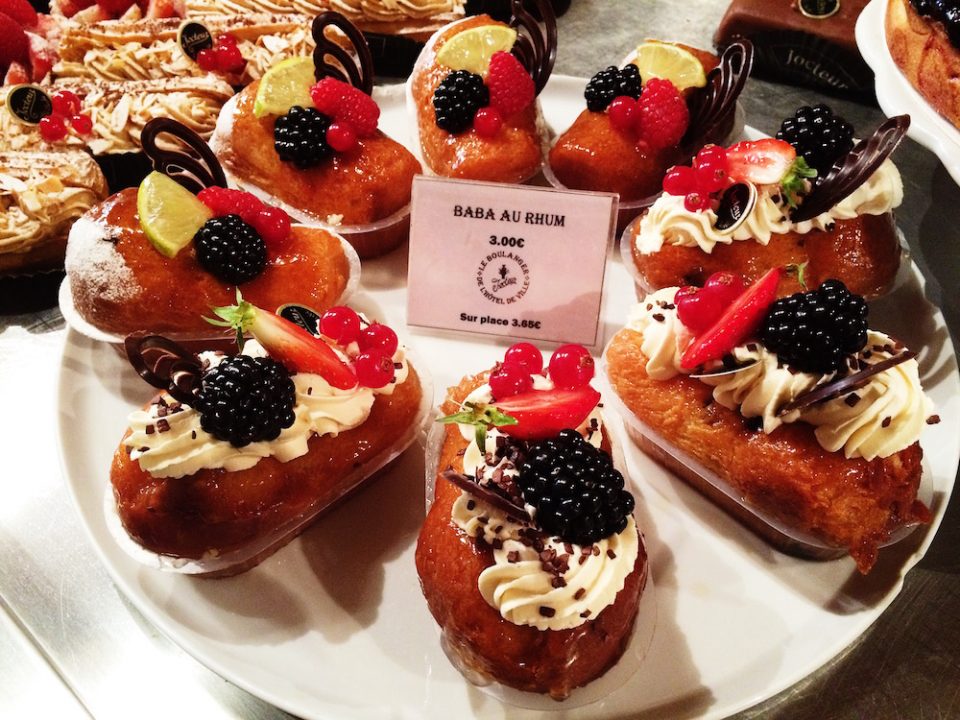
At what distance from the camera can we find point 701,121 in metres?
2.61

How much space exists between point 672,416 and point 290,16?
9.04ft

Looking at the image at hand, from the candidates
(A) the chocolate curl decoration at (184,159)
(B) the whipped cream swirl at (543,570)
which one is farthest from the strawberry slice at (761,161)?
(A) the chocolate curl decoration at (184,159)

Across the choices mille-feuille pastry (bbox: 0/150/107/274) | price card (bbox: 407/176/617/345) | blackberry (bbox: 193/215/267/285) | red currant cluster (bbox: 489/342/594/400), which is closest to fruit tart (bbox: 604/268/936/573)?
red currant cluster (bbox: 489/342/594/400)

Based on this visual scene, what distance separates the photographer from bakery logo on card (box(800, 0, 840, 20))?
10.7 feet

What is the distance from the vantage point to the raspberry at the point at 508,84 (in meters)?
2.66

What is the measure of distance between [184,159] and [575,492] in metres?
1.67

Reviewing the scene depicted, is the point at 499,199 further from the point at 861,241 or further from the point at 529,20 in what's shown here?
the point at 861,241

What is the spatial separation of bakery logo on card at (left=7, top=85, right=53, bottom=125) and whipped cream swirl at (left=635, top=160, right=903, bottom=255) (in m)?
2.51

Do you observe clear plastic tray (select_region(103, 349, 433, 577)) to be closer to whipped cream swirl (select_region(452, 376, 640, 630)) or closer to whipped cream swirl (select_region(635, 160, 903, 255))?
whipped cream swirl (select_region(452, 376, 640, 630))

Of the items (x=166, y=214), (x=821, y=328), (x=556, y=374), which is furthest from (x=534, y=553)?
(x=166, y=214)

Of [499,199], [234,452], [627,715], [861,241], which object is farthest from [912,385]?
[234,452]

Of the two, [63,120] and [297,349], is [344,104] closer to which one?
[297,349]

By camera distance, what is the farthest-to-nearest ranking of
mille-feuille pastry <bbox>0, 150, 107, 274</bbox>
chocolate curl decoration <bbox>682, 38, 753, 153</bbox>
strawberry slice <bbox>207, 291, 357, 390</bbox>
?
mille-feuille pastry <bbox>0, 150, 107, 274</bbox> < chocolate curl decoration <bbox>682, 38, 753, 153</bbox> < strawberry slice <bbox>207, 291, 357, 390</bbox>

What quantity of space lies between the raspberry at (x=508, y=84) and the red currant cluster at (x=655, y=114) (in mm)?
323
